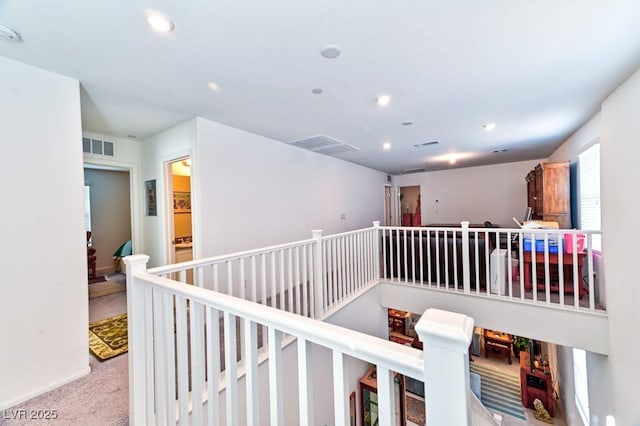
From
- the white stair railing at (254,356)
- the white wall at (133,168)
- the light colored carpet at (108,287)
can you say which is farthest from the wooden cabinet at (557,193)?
the light colored carpet at (108,287)

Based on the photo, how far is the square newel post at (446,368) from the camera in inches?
21.1

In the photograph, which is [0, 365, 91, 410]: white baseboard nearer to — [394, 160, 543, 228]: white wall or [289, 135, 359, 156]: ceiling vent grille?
[289, 135, 359, 156]: ceiling vent grille

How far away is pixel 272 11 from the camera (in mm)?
1521

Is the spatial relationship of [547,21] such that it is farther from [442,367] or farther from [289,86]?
[442,367]

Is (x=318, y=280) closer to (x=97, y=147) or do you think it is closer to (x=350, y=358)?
(x=350, y=358)

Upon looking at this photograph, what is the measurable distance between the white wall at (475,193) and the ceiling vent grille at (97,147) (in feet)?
25.8

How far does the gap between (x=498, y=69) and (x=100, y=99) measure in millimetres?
3801

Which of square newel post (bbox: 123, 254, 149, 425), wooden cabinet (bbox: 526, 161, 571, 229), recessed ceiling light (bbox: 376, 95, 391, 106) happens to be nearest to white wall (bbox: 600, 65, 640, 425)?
wooden cabinet (bbox: 526, 161, 571, 229)

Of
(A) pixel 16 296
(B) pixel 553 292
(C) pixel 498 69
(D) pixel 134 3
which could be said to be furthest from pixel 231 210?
(B) pixel 553 292

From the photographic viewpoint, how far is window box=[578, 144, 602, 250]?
3.34 metres

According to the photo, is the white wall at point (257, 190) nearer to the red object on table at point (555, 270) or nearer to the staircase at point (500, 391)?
the red object on table at point (555, 270)

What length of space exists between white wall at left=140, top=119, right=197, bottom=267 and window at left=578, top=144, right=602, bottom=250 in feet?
17.0

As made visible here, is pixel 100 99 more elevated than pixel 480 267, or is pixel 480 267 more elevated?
pixel 100 99

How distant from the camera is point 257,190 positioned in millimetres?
3840
